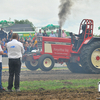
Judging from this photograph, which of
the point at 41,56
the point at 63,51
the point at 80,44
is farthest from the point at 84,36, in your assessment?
the point at 41,56

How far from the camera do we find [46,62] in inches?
460

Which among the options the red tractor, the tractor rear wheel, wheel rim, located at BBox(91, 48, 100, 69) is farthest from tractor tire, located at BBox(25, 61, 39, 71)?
wheel rim, located at BBox(91, 48, 100, 69)

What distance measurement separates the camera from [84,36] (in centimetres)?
1170

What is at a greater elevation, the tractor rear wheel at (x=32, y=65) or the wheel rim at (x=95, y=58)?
the wheel rim at (x=95, y=58)

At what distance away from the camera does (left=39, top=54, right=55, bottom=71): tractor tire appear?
1162cm

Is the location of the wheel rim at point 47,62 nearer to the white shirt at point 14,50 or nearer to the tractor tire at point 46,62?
the tractor tire at point 46,62

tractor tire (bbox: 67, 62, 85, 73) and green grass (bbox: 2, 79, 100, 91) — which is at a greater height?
tractor tire (bbox: 67, 62, 85, 73)

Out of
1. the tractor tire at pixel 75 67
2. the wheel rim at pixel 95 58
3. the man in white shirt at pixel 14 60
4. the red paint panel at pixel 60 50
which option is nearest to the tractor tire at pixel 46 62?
the red paint panel at pixel 60 50

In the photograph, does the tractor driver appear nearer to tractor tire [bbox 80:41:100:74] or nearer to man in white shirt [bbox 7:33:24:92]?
tractor tire [bbox 80:41:100:74]

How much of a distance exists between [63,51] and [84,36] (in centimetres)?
138

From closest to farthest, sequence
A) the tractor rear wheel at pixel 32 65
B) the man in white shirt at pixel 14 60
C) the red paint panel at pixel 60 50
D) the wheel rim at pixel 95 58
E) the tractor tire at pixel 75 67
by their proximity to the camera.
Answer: the man in white shirt at pixel 14 60 → the wheel rim at pixel 95 58 → the red paint panel at pixel 60 50 → the tractor tire at pixel 75 67 → the tractor rear wheel at pixel 32 65

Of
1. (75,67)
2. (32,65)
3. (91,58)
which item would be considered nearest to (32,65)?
(32,65)

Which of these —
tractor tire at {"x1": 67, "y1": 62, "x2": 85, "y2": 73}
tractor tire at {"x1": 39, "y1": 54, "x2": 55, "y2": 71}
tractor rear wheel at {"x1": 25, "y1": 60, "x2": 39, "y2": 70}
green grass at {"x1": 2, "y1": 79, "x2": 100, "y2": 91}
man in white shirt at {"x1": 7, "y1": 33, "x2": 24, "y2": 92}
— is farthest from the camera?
tractor rear wheel at {"x1": 25, "y1": 60, "x2": 39, "y2": 70}

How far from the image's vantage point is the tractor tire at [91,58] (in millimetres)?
11031
